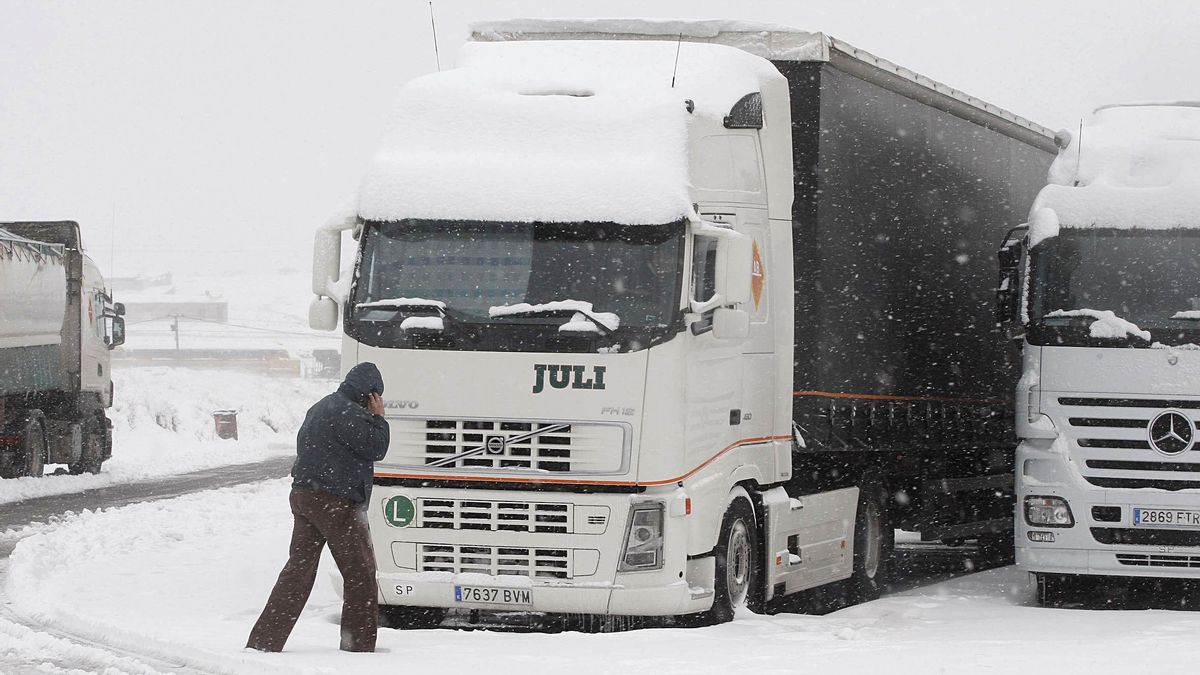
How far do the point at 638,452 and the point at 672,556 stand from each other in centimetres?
70

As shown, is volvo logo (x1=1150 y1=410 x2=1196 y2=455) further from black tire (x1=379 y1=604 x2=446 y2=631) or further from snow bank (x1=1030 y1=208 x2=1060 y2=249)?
black tire (x1=379 y1=604 x2=446 y2=631)

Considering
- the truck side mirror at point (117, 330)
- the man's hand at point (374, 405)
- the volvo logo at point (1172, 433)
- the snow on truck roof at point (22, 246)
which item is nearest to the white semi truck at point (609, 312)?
the man's hand at point (374, 405)

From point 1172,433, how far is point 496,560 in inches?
209

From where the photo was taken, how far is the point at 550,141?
10922 mm

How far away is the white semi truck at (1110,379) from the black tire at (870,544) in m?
1.49

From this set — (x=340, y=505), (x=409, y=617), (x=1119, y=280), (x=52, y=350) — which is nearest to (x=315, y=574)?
(x=340, y=505)

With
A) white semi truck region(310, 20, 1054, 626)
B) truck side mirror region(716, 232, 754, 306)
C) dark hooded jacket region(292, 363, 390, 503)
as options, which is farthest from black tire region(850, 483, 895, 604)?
dark hooded jacket region(292, 363, 390, 503)

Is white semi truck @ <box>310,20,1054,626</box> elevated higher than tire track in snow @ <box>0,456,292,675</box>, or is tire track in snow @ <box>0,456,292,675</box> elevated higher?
white semi truck @ <box>310,20,1054,626</box>

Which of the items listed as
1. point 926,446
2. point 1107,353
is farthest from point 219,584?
point 1107,353

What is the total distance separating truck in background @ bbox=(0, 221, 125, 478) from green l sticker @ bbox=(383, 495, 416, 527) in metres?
15.1

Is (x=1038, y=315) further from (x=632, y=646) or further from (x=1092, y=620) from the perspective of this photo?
(x=632, y=646)

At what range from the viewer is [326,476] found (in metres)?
9.37

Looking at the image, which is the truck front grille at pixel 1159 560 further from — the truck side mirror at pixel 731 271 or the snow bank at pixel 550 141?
the snow bank at pixel 550 141

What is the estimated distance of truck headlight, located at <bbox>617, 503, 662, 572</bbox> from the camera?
10.3m
